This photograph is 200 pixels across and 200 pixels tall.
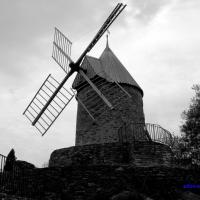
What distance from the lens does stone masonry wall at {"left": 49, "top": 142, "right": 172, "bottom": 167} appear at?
28.8 feet

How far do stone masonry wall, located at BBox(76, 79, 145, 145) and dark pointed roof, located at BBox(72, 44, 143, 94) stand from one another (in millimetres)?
425

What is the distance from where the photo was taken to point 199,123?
1395 cm

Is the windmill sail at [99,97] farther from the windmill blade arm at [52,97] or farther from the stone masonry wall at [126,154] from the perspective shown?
the stone masonry wall at [126,154]

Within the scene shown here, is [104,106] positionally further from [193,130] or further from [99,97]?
[193,130]

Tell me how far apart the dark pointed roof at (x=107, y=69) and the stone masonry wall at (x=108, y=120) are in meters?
0.42

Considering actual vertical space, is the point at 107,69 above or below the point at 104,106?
above

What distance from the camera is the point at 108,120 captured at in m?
10.9

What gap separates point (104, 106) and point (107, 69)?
1761 millimetres

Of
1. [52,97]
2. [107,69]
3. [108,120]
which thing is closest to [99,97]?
[108,120]

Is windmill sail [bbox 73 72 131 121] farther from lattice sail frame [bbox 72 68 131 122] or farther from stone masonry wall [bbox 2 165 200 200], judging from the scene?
stone masonry wall [bbox 2 165 200 200]

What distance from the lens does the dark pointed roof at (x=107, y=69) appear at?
11.4 meters

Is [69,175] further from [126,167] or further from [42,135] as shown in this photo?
[42,135]

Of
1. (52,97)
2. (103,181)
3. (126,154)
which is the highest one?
(52,97)

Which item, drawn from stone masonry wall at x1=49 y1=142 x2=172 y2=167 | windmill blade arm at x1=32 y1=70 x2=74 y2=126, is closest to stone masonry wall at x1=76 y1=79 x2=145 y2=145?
windmill blade arm at x1=32 y1=70 x2=74 y2=126
